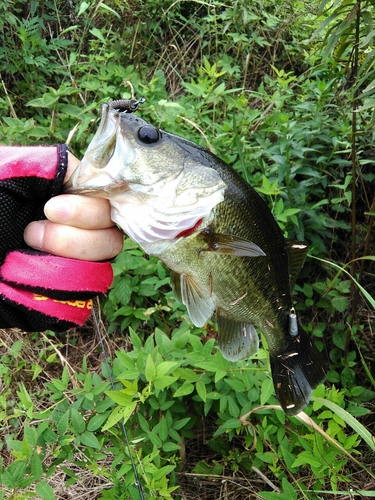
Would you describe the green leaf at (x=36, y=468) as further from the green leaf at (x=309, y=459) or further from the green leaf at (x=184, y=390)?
the green leaf at (x=309, y=459)

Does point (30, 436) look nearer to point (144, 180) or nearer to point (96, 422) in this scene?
point (96, 422)

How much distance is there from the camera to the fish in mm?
1117

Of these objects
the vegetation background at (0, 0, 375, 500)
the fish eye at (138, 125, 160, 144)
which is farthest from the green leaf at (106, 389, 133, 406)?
the fish eye at (138, 125, 160, 144)

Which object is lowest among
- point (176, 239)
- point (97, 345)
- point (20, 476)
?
point (97, 345)

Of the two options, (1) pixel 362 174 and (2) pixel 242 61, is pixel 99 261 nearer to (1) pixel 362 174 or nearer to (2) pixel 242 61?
(1) pixel 362 174

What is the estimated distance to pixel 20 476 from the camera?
49.3 inches

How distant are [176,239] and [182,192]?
0.43ft

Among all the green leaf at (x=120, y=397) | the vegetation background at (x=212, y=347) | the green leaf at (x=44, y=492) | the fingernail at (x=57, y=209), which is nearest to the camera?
the fingernail at (x=57, y=209)

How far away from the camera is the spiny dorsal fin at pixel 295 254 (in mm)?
1535

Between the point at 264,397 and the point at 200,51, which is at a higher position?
the point at 200,51

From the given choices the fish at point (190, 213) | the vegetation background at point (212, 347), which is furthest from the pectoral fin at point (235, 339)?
the vegetation background at point (212, 347)

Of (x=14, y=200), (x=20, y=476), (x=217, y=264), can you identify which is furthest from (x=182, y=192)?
(x=20, y=476)

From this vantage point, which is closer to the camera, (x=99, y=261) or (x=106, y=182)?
(x=106, y=182)

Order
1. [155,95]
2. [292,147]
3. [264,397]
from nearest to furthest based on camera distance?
[264,397] → [292,147] → [155,95]
